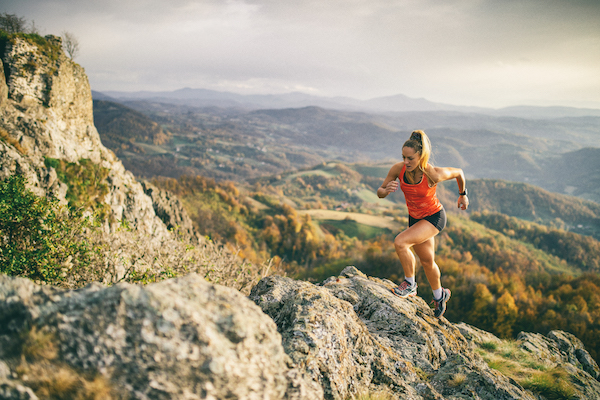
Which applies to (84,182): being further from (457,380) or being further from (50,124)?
(457,380)

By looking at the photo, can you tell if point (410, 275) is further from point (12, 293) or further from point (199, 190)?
point (199, 190)

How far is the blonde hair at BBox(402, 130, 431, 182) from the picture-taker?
17.5 feet

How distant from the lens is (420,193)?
5.82 m

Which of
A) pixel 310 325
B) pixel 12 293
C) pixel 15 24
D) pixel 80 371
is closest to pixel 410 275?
pixel 310 325

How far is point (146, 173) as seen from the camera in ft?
629

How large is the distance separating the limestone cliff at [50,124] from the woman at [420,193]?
13471 millimetres

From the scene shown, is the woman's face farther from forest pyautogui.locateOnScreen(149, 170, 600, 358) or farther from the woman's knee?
forest pyautogui.locateOnScreen(149, 170, 600, 358)

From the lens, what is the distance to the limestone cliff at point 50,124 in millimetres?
17000

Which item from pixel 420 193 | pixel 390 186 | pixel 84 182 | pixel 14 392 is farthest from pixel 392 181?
pixel 84 182

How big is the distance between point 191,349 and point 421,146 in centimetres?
497

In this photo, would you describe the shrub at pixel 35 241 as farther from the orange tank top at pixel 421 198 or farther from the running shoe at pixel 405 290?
the orange tank top at pixel 421 198

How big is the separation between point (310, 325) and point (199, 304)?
189 centimetres

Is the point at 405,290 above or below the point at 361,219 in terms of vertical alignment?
above

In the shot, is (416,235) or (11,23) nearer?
(416,235)
